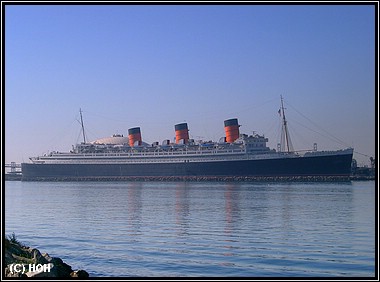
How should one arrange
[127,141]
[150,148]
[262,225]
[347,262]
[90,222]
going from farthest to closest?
[127,141] → [150,148] → [90,222] → [262,225] → [347,262]

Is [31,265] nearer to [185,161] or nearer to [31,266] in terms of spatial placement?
[31,266]

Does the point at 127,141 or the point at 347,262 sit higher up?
the point at 127,141

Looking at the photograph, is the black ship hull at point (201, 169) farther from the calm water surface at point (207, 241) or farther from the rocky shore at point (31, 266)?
the rocky shore at point (31, 266)

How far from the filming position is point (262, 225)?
55.2ft

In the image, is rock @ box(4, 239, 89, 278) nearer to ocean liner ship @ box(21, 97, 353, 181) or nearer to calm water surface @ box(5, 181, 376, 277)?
calm water surface @ box(5, 181, 376, 277)

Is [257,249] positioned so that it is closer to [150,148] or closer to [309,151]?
A: [309,151]

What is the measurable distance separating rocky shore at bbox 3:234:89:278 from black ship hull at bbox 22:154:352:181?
5344 centimetres

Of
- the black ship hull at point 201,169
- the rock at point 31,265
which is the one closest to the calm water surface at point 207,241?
the rock at point 31,265

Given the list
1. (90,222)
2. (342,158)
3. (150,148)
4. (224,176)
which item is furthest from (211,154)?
(90,222)

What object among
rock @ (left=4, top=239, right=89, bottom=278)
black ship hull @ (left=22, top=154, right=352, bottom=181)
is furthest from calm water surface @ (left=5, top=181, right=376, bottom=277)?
black ship hull @ (left=22, top=154, right=352, bottom=181)

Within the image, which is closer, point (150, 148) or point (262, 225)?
point (262, 225)

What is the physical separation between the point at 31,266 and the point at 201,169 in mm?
58491

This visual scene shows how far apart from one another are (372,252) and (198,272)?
3.96 m

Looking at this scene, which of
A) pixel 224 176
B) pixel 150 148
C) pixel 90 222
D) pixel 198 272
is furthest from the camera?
pixel 150 148
